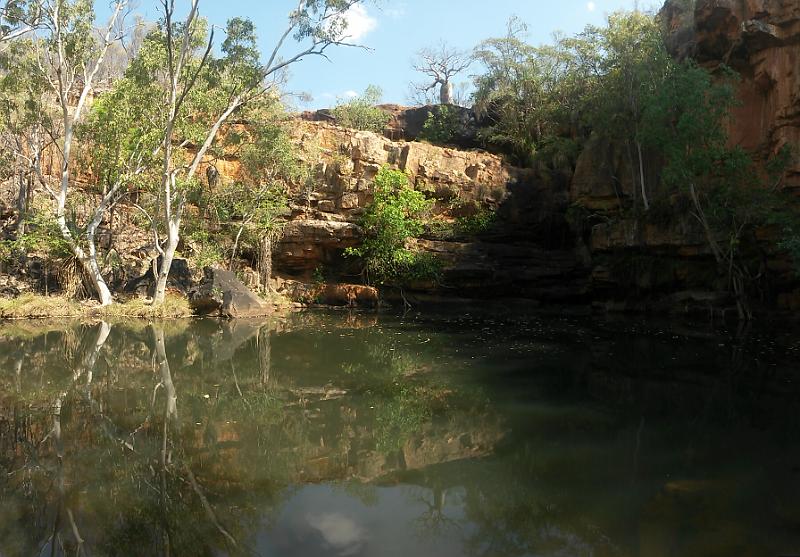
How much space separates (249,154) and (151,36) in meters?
5.19

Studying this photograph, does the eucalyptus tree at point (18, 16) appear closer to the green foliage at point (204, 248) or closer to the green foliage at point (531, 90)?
the green foliage at point (204, 248)

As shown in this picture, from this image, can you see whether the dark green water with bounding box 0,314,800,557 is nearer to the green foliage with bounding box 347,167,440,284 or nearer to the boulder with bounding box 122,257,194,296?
the boulder with bounding box 122,257,194,296

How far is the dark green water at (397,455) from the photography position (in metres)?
3.61

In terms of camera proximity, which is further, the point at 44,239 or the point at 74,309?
the point at 44,239

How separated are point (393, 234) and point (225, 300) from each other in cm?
671

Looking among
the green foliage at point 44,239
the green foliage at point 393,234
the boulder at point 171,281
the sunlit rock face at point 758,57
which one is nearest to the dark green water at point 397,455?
the green foliage at point 44,239

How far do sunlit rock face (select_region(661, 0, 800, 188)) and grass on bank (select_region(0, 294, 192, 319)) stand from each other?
59.0ft

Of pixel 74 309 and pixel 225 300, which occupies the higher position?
pixel 225 300

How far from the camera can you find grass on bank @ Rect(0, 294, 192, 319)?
1652 cm

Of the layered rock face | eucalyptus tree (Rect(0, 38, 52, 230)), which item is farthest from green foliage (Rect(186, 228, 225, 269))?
eucalyptus tree (Rect(0, 38, 52, 230))

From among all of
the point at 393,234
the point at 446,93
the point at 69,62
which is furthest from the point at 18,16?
the point at 446,93

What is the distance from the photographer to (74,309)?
1716 cm

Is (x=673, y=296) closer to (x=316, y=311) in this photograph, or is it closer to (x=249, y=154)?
(x=316, y=311)

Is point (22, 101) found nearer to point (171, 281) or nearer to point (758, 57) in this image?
point (171, 281)
